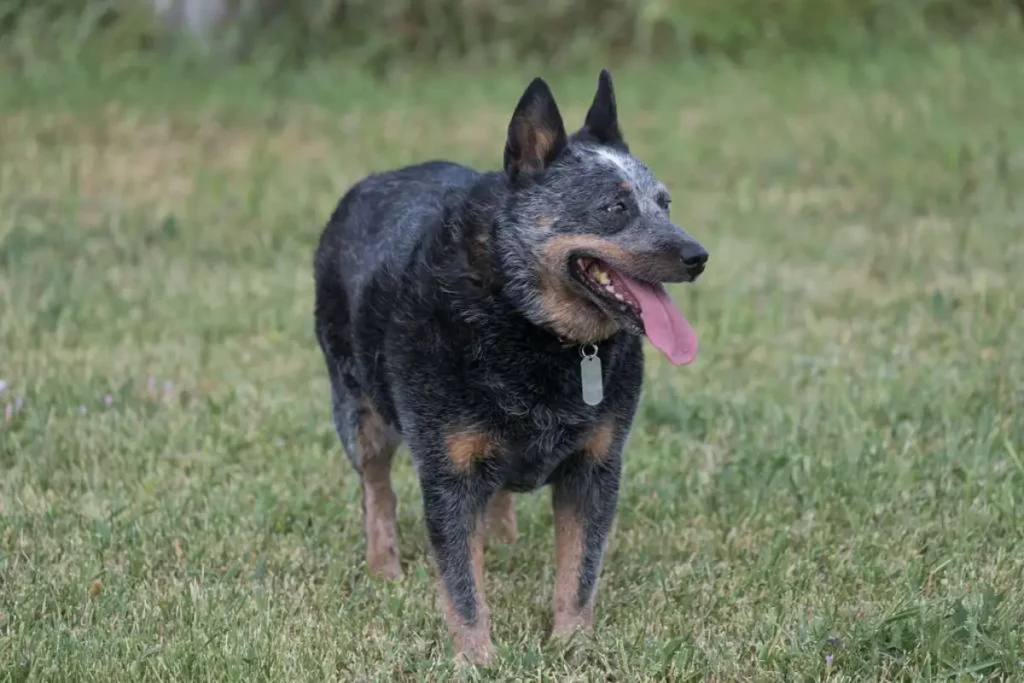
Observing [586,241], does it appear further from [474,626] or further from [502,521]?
[502,521]

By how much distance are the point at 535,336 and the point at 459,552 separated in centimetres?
69

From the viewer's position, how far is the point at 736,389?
678cm

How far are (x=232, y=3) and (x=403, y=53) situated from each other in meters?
1.87

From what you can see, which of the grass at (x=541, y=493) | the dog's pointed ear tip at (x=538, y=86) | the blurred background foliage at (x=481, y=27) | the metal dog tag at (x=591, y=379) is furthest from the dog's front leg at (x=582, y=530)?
the blurred background foliage at (x=481, y=27)

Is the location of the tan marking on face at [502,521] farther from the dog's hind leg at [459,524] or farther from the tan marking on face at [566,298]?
the tan marking on face at [566,298]

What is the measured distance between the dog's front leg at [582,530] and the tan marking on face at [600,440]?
0.02 metres

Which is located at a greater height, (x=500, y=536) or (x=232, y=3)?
(x=232, y=3)

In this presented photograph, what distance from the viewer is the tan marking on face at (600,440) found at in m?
4.20

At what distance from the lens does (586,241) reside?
13.3 ft

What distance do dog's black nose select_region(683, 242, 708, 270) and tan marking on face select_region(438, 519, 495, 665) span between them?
1020mm

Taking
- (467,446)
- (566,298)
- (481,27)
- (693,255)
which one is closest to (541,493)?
(467,446)

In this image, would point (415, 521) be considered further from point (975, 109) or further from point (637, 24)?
point (637, 24)

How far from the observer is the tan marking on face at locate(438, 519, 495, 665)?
4.16m

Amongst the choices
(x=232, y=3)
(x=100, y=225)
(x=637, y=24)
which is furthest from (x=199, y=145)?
(x=637, y=24)
